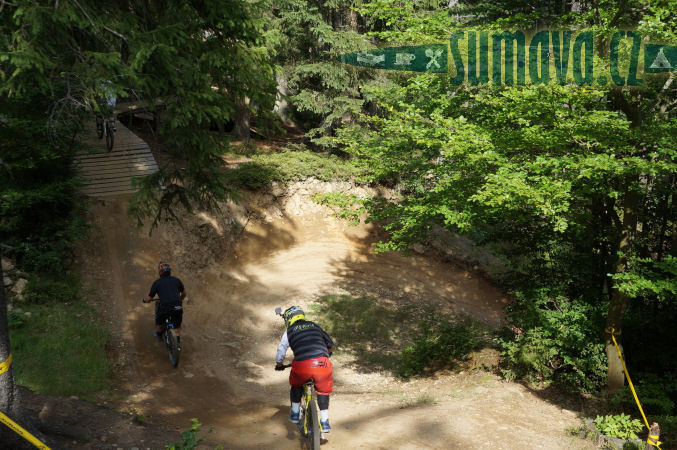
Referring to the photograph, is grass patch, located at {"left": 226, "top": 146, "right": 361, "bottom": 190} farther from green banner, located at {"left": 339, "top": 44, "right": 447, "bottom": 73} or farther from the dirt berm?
green banner, located at {"left": 339, "top": 44, "right": 447, "bottom": 73}

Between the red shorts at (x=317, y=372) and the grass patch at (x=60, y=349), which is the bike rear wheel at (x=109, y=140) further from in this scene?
the red shorts at (x=317, y=372)

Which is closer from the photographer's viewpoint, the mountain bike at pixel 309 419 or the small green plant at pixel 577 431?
the mountain bike at pixel 309 419

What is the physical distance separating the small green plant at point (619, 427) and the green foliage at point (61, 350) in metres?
8.38

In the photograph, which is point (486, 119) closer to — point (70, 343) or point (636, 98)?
point (636, 98)

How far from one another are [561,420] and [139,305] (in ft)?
33.2

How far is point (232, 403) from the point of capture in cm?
878

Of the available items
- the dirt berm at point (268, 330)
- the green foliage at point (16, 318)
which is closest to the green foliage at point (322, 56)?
the dirt berm at point (268, 330)

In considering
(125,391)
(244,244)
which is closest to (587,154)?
(125,391)

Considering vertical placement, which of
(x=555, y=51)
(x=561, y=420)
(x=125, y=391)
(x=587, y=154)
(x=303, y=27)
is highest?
(x=303, y=27)

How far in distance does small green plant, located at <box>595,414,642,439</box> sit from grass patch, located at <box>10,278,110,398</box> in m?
8.39

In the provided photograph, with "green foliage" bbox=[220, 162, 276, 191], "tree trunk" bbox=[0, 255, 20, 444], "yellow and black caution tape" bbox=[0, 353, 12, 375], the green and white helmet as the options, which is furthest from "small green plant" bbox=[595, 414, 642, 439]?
"green foliage" bbox=[220, 162, 276, 191]

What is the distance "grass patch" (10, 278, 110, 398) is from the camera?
25.9ft

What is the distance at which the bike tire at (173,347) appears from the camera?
9.77m

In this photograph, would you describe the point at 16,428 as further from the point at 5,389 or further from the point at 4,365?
the point at 4,365
